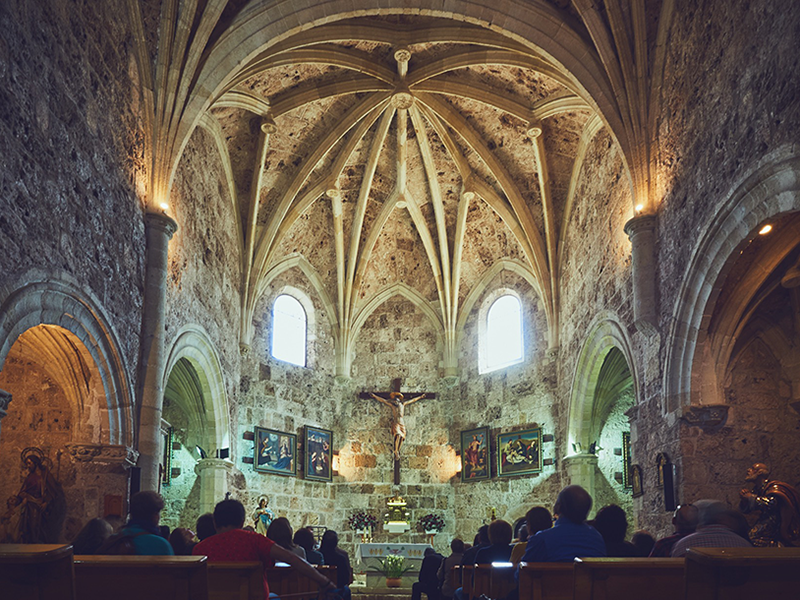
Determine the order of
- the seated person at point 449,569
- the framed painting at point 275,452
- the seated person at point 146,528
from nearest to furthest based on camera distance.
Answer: the seated person at point 146,528, the seated person at point 449,569, the framed painting at point 275,452

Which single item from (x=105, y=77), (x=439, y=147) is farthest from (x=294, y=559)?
(x=439, y=147)

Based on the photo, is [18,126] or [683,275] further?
[683,275]

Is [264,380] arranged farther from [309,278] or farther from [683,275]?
[683,275]

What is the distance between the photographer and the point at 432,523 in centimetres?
2017

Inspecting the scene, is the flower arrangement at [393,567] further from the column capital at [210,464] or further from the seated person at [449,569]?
the seated person at [449,569]

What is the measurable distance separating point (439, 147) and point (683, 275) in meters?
9.81

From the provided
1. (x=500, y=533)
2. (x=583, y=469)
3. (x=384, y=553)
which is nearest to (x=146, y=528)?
(x=500, y=533)

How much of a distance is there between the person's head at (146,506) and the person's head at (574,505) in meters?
2.58

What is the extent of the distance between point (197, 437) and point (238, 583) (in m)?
13.6

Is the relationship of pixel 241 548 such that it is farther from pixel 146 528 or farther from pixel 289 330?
pixel 289 330

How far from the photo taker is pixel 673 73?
12188mm

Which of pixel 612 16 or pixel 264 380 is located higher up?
pixel 612 16

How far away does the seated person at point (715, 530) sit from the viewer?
205 inches

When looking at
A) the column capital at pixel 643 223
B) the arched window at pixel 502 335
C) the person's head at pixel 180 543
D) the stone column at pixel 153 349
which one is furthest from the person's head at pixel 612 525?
the arched window at pixel 502 335
